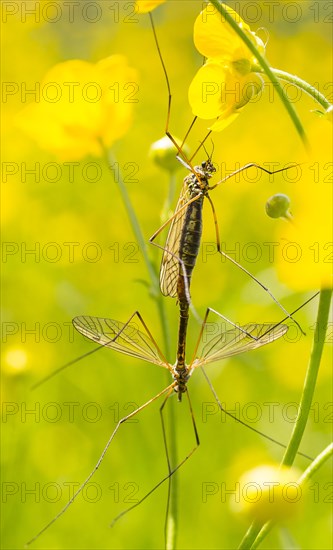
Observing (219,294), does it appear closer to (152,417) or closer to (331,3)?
(152,417)

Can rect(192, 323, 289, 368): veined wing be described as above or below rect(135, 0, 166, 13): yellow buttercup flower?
below

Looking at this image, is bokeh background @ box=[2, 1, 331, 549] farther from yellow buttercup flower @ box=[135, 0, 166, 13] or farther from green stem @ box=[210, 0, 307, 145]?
yellow buttercup flower @ box=[135, 0, 166, 13]

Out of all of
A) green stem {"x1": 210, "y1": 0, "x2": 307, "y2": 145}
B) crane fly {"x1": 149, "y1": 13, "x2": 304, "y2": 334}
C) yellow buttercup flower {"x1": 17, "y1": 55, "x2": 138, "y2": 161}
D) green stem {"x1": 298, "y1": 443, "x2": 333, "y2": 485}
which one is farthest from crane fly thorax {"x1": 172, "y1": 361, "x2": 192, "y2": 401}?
yellow buttercup flower {"x1": 17, "y1": 55, "x2": 138, "y2": 161}

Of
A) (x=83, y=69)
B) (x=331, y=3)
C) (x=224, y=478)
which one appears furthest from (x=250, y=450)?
(x=331, y=3)

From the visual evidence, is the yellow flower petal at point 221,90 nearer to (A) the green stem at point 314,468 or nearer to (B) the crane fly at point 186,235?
(B) the crane fly at point 186,235

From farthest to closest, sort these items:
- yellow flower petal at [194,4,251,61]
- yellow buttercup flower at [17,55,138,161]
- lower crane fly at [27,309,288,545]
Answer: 1. yellow buttercup flower at [17,55,138,161]
2. lower crane fly at [27,309,288,545]
3. yellow flower petal at [194,4,251,61]

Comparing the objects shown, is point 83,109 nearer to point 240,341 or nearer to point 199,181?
point 199,181

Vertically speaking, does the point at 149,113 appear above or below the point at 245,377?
above

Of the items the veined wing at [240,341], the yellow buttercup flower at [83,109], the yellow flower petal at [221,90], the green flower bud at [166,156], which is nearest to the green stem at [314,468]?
the veined wing at [240,341]
